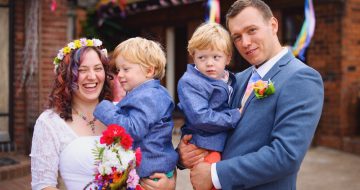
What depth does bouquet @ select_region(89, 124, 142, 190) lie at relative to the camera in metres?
2.37

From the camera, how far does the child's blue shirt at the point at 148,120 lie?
254cm

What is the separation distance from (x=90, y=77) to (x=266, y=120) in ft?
3.26

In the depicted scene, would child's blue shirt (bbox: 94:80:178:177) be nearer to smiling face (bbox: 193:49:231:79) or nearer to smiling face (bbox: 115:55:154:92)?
smiling face (bbox: 115:55:154:92)

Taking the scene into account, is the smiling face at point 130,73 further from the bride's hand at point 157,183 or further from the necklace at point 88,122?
the bride's hand at point 157,183

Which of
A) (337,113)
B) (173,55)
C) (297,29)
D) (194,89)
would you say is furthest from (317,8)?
(194,89)

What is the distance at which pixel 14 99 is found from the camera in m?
7.74

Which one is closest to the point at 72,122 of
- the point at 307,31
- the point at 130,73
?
the point at 130,73

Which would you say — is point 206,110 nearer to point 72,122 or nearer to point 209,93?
point 209,93

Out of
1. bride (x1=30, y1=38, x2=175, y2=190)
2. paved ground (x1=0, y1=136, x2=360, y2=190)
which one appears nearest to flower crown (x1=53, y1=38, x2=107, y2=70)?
bride (x1=30, y1=38, x2=175, y2=190)

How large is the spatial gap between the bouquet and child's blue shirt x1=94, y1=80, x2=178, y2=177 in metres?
0.14

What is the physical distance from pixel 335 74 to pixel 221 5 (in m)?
3.63

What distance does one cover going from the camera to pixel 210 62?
267 centimetres

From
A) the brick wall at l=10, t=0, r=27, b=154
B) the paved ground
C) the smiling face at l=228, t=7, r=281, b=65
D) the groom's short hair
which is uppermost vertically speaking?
the groom's short hair

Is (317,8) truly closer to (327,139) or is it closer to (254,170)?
(327,139)
